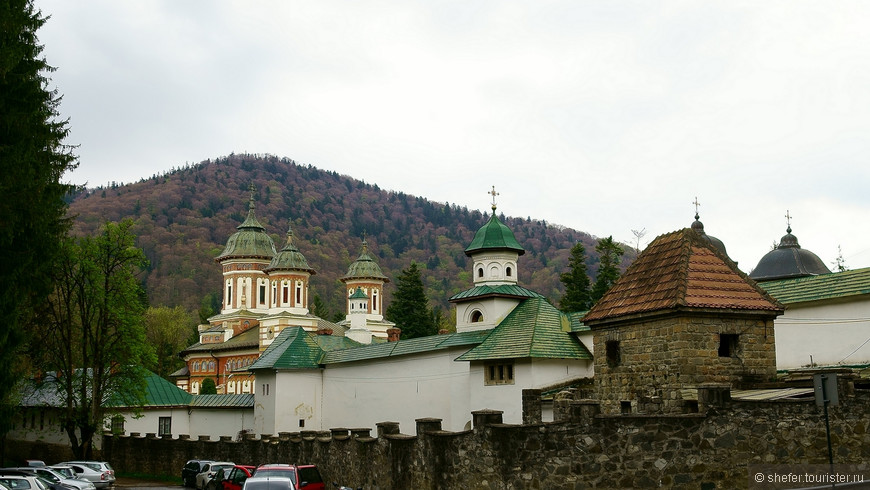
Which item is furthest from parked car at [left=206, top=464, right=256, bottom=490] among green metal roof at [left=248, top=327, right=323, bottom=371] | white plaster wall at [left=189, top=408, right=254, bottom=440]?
white plaster wall at [left=189, top=408, right=254, bottom=440]

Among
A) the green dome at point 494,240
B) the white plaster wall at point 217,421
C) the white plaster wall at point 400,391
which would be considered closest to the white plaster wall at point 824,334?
the white plaster wall at point 400,391

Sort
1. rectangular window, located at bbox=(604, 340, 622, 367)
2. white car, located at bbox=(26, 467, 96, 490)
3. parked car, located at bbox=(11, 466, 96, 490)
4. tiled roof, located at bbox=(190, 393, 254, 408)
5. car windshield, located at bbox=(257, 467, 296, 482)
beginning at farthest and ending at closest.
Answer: tiled roof, located at bbox=(190, 393, 254, 408)
white car, located at bbox=(26, 467, 96, 490)
parked car, located at bbox=(11, 466, 96, 490)
rectangular window, located at bbox=(604, 340, 622, 367)
car windshield, located at bbox=(257, 467, 296, 482)

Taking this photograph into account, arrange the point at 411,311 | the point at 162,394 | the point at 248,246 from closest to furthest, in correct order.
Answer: the point at 162,394 → the point at 411,311 → the point at 248,246

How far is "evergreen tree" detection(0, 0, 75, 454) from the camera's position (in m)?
20.1

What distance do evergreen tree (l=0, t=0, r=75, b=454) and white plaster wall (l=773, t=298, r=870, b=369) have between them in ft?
74.2

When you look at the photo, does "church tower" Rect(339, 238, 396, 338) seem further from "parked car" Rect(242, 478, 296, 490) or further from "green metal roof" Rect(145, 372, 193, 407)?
"parked car" Rect(242, 478, 296, 490)

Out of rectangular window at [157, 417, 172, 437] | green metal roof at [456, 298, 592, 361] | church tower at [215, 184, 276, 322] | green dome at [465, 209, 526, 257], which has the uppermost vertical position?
church tower at [215, 184, 276, 322]

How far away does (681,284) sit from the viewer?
2134 cm

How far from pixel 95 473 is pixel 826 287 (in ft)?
81.2

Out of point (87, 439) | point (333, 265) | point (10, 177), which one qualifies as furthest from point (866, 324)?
point (333, 265)

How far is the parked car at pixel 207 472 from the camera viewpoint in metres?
29.0

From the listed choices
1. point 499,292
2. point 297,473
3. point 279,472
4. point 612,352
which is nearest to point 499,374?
point 499,292

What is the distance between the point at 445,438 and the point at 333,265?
158896mm

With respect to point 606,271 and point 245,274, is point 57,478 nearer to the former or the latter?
point 606,271
